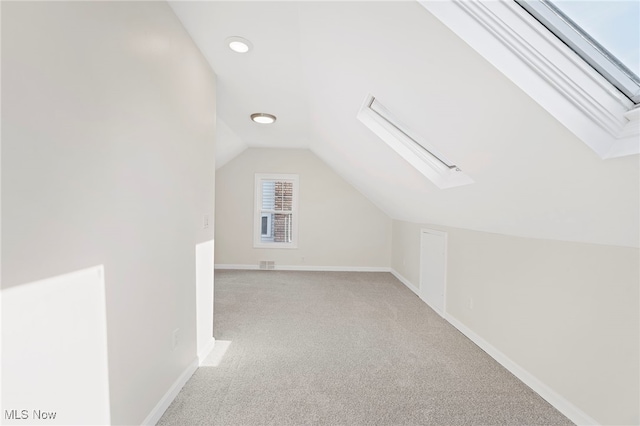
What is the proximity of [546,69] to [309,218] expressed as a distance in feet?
15.7

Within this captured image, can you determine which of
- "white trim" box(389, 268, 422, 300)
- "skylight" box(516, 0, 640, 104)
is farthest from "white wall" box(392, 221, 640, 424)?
"white trim" box(389, 268, 422, 300)

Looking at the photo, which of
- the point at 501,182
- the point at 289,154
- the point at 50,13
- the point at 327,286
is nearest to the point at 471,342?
the point at 501,182

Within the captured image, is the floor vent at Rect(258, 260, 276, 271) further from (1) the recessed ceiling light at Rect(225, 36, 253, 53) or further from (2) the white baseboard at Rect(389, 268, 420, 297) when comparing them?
(1) the recessed ceiling light at Rect(225, 36, 253, 53)

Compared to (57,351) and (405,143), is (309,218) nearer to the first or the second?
(405,143)

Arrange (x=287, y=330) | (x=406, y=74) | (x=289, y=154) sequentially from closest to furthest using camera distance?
(x=406, y=74), (x=287, y=330), (x=289, y=154)

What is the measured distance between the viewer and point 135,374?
58.6 inches

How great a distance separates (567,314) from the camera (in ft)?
6.08

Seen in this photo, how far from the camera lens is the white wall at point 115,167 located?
903 mm

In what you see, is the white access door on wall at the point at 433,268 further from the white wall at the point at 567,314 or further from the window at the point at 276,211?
the window at the point at 276,211

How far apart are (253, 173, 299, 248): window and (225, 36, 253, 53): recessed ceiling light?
145 inches

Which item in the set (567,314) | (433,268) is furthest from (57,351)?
(433,268)

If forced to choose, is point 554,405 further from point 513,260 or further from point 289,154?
point 289,154

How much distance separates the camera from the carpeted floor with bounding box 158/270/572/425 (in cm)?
178

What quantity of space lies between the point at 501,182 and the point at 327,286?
10.6 feet
